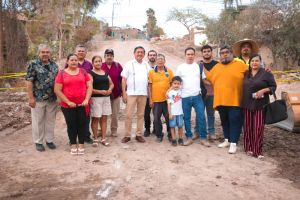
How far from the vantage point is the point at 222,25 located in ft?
87.5

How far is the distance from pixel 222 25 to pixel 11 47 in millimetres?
18064

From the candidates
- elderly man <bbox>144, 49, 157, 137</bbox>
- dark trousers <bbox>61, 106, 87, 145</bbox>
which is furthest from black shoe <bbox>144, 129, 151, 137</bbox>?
dark trousers <bbox>61, 106, 87, 145</bbox>

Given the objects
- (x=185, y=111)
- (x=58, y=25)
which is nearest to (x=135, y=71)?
(x=185, y=111)

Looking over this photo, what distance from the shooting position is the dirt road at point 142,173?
3.95 m

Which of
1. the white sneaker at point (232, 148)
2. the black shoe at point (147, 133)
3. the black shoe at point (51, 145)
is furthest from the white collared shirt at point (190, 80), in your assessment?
the black shoe at point (51, 145)

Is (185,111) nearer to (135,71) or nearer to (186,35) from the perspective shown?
(135,71)

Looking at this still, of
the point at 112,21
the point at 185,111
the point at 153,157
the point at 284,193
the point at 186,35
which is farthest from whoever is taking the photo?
the point at 112,21

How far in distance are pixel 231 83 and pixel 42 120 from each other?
3224 mm

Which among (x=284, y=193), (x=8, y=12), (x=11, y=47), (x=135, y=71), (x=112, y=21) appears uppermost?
(x=112, y=21)

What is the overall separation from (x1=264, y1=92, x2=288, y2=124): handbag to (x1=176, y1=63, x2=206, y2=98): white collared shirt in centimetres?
121

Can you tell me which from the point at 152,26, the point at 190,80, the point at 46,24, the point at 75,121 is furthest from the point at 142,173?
the point at 152,26

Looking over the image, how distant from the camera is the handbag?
16.9 feet

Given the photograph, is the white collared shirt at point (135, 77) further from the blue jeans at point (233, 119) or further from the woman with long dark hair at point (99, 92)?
the blue jeans at point (233, 119)

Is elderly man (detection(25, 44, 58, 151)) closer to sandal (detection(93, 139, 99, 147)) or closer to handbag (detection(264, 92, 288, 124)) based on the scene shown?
sandal (detection(93, 139, 99, 147))
